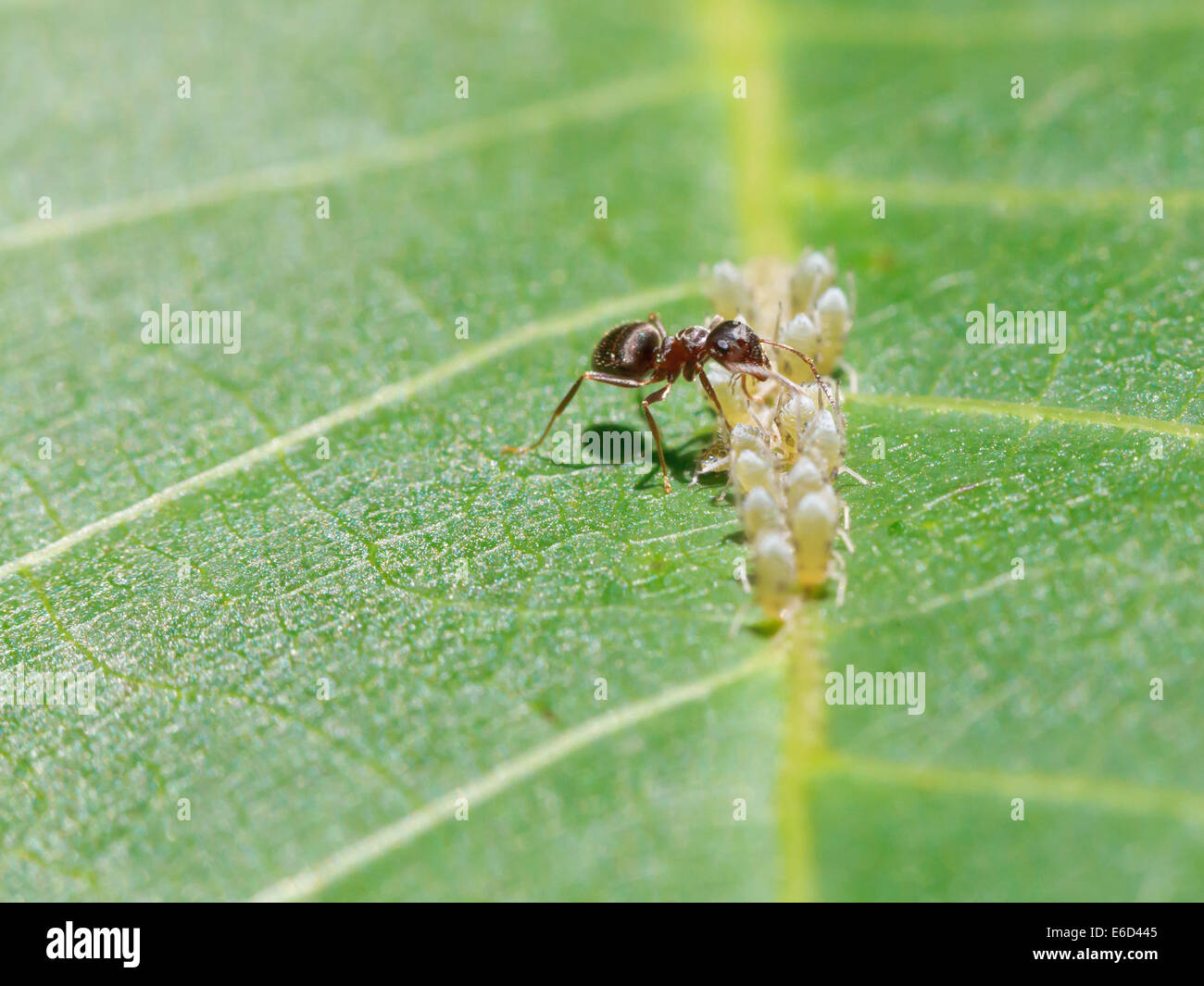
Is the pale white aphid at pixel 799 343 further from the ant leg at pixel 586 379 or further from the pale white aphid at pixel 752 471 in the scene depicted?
the pale white aphid at pixel 752 471

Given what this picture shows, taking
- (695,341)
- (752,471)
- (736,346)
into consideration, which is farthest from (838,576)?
(695,341)

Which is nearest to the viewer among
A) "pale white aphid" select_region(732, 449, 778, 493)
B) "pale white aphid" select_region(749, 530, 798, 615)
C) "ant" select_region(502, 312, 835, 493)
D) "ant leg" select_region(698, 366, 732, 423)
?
"pale white aphid" select_region(749, 530, 798, 615)

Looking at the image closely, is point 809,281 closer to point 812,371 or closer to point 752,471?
point 812,371

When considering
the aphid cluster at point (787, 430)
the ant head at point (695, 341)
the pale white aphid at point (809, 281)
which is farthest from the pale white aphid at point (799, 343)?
the ant head at point (695, 341)

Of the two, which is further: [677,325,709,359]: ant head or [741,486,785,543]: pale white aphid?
[677,325,709,359]: ant head

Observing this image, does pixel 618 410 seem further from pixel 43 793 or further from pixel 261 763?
pixel 43 793

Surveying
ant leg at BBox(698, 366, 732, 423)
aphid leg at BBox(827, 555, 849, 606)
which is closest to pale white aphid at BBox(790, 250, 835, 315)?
ant leg at BBox(698, 366, 732, 423)

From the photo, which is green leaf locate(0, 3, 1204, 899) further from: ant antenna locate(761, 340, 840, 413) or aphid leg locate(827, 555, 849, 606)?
ant antenna locate(761, 340, 840, 413)
